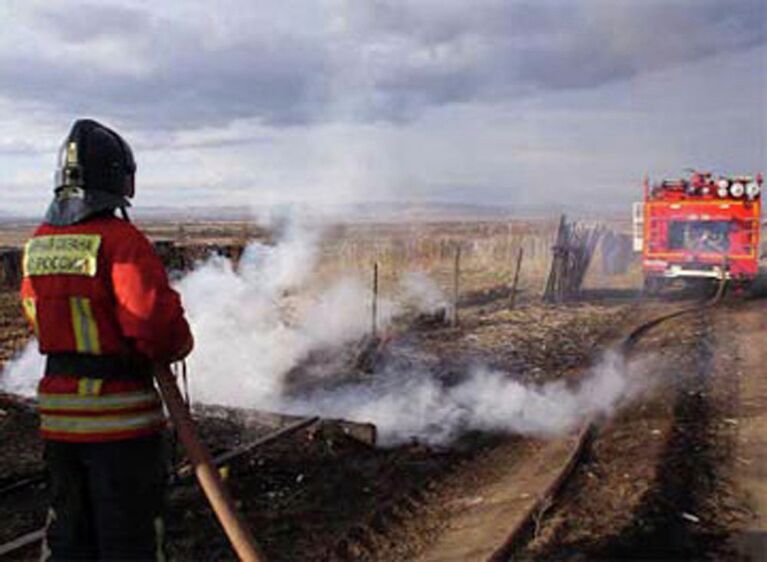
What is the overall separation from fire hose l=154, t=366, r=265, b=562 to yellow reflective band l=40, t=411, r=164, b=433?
121 millimetres

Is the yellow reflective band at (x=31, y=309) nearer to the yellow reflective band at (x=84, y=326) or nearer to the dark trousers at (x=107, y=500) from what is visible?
the yellow reflective band at (x=84, y=326)

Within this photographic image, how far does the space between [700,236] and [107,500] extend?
18.4m

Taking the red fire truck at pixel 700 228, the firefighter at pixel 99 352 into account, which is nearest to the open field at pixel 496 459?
the firefighter at pixel 99 352

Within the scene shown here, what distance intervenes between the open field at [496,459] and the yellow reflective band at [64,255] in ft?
8.03

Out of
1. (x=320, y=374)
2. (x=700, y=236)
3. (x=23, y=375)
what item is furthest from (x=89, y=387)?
(x=700, y=236)

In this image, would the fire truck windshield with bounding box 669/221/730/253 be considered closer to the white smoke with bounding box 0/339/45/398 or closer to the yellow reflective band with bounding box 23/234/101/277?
the white smoke with bounding box 0/339/45/398

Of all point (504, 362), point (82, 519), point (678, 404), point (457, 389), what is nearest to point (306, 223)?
point (504, 362)

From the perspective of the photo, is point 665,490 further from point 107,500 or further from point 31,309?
point 31,309

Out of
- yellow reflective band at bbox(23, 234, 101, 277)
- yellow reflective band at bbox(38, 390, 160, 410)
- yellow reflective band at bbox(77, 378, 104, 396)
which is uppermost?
yellow reflective band at bbox(23, 234, 101, 277)

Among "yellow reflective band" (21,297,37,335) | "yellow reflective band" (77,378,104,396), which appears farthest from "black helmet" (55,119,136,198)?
"yellow reflective band" (77,378,104,396)

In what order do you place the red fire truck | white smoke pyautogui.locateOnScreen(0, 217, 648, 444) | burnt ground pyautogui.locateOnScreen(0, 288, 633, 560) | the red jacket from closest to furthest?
the red jacket < burnt ground pyautogui.locateOnScreen(0, 288, 633, 560) < white smoke pyautogui.locateOnScreen(0, 217, 648, 444) < the red fire truck

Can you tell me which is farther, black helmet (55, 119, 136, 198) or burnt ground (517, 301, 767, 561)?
burnt ground (517, 301, 767, 561)

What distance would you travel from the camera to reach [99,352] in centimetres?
291

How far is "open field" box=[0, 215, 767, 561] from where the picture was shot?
5.03 metres
